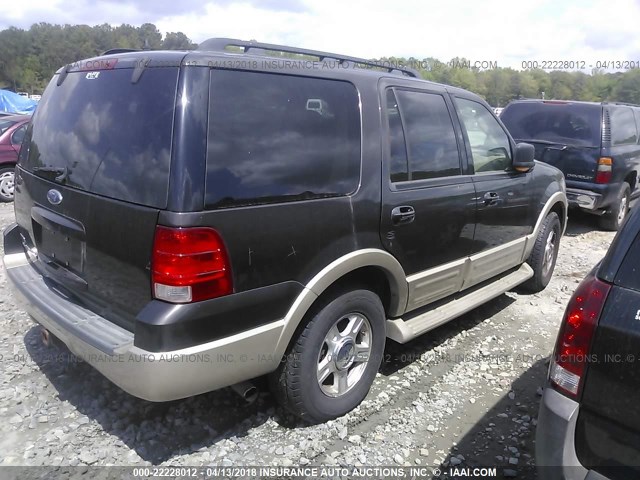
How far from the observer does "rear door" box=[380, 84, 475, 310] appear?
3.02m

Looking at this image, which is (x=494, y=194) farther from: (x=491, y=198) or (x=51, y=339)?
(x=51, y=339)

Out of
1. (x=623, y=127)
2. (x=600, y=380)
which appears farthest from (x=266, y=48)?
(x=623, y=127)

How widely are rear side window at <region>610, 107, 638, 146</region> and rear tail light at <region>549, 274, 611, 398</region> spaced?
663 cm

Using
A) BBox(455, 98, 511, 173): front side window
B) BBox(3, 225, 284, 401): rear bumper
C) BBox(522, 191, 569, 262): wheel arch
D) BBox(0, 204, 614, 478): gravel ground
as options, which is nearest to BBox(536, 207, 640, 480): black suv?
BBox(0, 204, 614, 478): gravel ground

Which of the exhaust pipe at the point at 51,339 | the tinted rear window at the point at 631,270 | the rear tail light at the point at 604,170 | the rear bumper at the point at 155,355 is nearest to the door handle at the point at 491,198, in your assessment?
the tinted rear window at the point at 631,270

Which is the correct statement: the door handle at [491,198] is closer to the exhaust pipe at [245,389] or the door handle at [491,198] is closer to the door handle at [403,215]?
the door handle at [403,215]

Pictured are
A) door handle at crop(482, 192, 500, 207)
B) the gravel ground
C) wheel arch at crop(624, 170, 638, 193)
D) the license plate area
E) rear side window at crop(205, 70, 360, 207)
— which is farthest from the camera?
wheel arch at crop(624, 170, 638, 193)

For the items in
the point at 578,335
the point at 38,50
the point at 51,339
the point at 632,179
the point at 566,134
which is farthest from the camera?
the point at 38,50

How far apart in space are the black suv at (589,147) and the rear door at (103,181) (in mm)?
6853

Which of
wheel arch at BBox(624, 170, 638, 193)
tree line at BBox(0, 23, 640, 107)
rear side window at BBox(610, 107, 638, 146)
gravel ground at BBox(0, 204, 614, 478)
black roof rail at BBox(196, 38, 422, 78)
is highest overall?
tree line at BBox(0, 23, 640, 107)

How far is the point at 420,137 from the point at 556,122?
5.59 m

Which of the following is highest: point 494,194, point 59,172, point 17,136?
point 59,172

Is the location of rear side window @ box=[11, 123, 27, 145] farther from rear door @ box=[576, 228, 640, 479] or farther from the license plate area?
rear door @ box=[576, 228, 640, 479]

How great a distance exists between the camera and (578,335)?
1913mm
